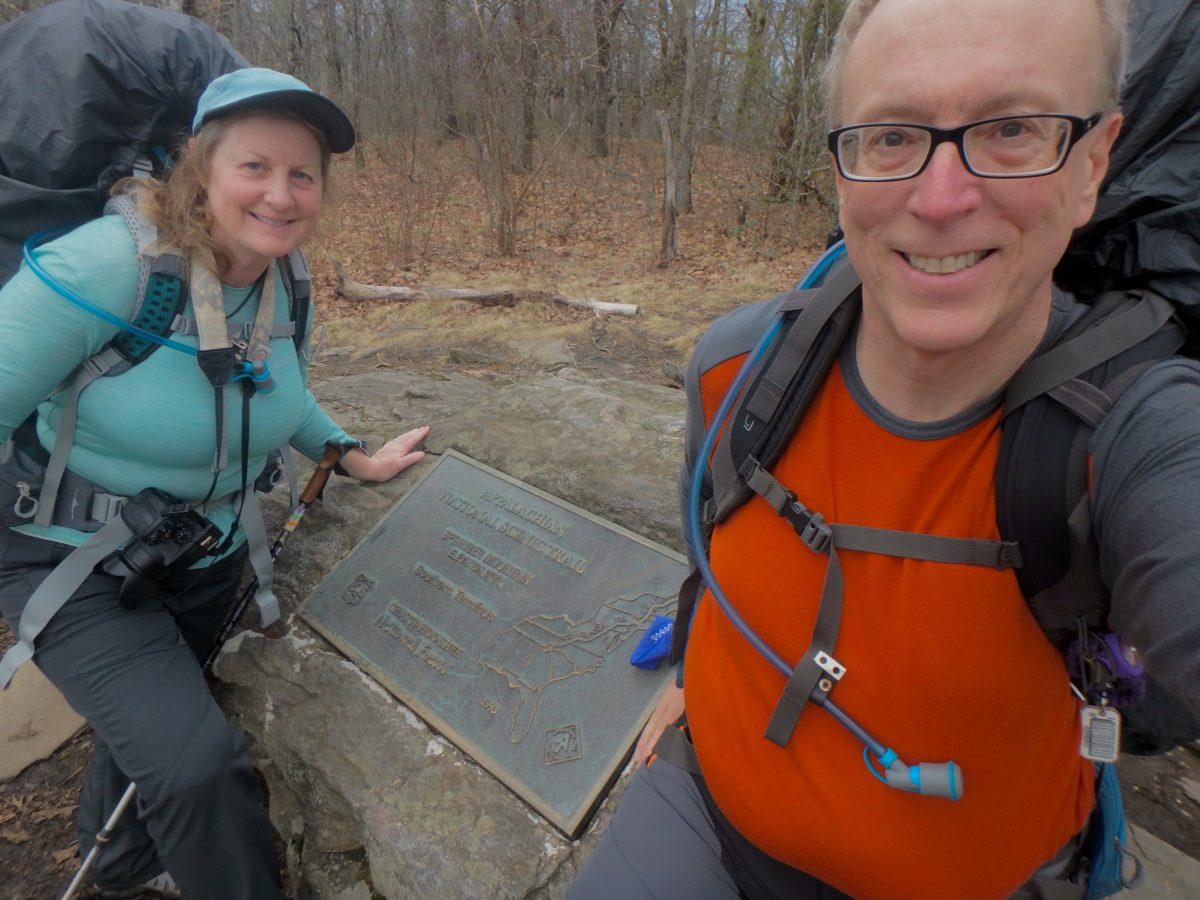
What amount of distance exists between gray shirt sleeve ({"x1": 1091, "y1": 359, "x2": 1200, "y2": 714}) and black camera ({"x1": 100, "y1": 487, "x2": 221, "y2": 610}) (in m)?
2.17

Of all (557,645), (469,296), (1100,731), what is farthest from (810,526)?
(469,296)

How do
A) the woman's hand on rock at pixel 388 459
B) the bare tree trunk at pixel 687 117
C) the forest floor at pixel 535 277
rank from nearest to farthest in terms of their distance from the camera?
the forest floor at pixel 535 277, the woman's hand on rock at pixel 388 459, the bare tree trunk at pixel 687 117

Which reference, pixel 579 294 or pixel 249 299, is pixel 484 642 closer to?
pixel 249 299

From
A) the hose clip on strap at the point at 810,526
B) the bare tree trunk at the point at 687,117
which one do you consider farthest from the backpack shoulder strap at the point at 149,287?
the bare tree trunk at the point at 687,117

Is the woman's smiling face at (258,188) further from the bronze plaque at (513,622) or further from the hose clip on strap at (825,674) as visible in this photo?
the hose clip on strap at (825,674)

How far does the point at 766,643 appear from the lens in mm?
1241

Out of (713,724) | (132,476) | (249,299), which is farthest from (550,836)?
(249,299)

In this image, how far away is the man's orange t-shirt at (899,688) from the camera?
1038 millimetres

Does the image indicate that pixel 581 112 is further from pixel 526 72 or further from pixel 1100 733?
pixel 1100 733

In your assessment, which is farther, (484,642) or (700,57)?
(700,57)

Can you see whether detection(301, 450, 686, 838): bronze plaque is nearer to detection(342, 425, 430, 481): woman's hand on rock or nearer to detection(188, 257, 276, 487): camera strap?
detection(342, 425, 430, 481): woman's hand on rock

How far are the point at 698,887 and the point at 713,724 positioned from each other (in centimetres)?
34

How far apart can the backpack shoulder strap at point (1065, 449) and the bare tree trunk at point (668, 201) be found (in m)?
8.75

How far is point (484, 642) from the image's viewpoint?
94.4 inches
